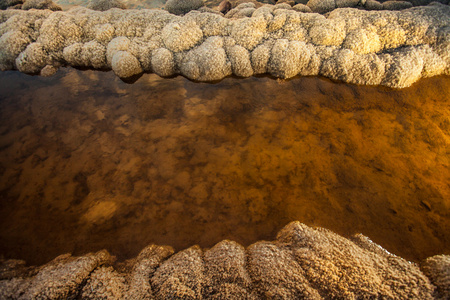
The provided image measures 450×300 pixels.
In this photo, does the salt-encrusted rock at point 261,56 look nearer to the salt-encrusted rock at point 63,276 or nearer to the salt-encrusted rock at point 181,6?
the salt-encrusted rock at point 181,6

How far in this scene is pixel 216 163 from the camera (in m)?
2.49

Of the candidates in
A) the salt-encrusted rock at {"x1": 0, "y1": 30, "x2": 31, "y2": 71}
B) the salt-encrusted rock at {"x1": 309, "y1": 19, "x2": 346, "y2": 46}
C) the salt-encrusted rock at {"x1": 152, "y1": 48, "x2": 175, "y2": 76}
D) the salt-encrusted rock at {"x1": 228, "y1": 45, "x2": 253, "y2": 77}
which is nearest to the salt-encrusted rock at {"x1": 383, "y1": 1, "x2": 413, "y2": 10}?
the salt-encrusted rock at {"x1": 309, "y1": 19, "x2": 346, "y2": 46}

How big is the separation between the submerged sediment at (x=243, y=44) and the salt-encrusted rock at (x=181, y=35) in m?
0.01

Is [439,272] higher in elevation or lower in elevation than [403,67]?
lower

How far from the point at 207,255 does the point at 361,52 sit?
132 inches

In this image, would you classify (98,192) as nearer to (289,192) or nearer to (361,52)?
(289,192)

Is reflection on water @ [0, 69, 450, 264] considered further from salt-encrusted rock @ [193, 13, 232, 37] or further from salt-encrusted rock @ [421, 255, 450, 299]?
salt-encrusted rock @ [193, 13, 232, 37]

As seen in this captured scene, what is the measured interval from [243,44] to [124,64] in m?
1.77

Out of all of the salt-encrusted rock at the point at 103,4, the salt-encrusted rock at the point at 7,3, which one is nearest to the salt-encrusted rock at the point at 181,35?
the salt-encrusted rock at the point at 103,4

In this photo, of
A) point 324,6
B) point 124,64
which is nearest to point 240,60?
point 124,64

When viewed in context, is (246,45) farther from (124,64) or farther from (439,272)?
(439,272)

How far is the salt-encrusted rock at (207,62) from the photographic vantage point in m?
3.30

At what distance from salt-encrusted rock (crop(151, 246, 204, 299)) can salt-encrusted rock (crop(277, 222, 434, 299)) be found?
2.35 ft

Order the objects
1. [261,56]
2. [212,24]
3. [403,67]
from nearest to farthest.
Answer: [403,67] → [261,56] → [212,24]
